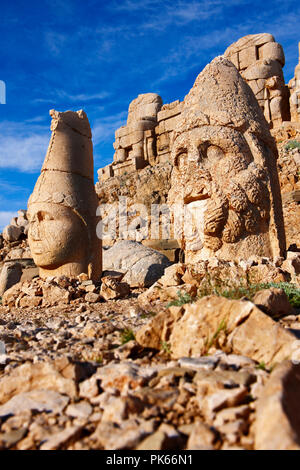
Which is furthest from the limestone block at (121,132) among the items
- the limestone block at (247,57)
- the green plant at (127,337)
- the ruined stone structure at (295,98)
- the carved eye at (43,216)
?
the green plant at (127,337)

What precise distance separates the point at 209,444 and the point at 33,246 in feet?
18.5

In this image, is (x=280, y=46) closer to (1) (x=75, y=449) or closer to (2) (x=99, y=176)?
(2) (x=99, y=176)

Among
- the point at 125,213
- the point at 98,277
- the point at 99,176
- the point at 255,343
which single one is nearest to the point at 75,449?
the point at 255,343

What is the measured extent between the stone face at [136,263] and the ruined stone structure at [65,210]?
147 centimetres

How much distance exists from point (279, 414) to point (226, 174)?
4002mm

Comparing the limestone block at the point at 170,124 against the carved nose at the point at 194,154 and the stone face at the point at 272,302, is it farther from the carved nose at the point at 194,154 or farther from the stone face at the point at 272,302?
the stone face at the point at 272,302

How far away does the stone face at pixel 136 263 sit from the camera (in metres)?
8.05

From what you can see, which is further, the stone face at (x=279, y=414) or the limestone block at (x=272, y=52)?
the limestone block at (x=272, y=52)

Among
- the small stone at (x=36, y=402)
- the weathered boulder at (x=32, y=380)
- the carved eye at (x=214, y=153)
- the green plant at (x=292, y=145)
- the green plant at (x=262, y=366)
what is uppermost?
the green plant at (x=292, y=145)

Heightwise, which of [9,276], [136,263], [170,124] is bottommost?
[9,276]

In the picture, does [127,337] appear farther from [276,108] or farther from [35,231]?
[276,108]

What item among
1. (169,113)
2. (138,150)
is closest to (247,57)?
(169,113)

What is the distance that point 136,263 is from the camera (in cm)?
866

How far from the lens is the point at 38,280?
6004mm
